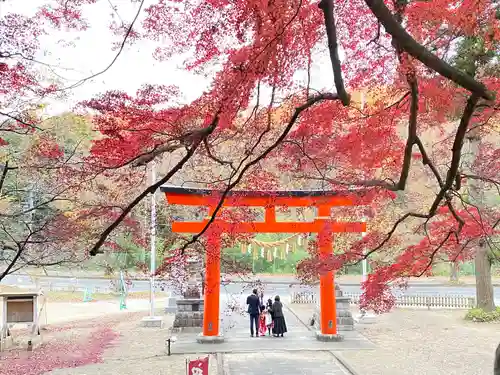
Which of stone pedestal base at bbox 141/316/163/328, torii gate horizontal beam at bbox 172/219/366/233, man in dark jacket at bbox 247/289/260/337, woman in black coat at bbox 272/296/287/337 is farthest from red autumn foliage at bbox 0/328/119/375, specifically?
woman in black coat at bbox 272/296/287/337

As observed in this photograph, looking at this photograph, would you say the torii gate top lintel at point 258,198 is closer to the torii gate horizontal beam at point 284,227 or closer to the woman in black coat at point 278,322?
the torii gate horizontal beam at point 284,227

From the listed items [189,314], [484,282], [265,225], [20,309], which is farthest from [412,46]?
[484,282]

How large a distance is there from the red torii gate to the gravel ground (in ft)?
6.51

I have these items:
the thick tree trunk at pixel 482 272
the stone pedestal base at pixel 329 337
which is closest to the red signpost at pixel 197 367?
the stone pedestal base at pixel 329 337

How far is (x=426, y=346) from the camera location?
43.2 feet

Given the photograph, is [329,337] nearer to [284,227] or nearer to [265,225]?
[284,227]

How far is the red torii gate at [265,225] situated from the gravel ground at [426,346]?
6.51 feet

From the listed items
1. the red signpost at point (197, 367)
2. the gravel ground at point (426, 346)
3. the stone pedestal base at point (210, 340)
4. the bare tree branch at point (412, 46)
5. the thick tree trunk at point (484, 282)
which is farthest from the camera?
the thick tree trunk at point (484, 282)

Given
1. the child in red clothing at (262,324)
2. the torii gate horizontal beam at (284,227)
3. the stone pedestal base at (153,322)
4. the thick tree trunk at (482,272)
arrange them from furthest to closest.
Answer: the thick tree trunk at (482,272) → the stone pedestal base at (153,322) → the child in red clothing at (262,324) → the torii gate horizontal beam at (284,227)

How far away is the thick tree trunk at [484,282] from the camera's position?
58.3 ft

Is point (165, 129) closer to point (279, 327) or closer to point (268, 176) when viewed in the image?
point (268, 176)

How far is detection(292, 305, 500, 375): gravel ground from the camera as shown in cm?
1070

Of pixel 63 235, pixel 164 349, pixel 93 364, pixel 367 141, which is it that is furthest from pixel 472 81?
pixel 164 349

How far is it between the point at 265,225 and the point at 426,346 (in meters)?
→ 5.26
